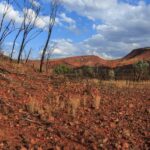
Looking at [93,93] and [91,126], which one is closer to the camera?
[91,126]

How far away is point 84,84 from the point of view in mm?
19484

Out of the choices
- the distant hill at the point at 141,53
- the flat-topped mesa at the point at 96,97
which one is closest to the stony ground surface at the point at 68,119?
the flat-topped mesa at the point at 96,97

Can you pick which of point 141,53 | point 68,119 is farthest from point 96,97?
point 141,53

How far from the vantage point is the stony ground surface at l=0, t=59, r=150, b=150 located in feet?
41.7

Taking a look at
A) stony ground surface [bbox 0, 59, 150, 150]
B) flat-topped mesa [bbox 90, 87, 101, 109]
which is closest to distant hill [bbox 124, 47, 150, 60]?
flat-topped mesa [bbox 90, 87, 101, 109]

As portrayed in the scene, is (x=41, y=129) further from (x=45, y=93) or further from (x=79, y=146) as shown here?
(x=45, y=93)

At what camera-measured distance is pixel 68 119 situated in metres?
14.4

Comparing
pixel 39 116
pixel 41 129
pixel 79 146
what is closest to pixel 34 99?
pixel 39 116

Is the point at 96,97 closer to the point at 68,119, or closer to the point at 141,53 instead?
the point at 68,119

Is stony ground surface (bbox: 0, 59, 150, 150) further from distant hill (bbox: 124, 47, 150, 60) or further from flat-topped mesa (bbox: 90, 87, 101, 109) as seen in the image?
distant hill (bbox: 124, 47, 150, 60)

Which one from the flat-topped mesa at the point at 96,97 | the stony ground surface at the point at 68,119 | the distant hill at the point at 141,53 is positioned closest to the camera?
the stony ground surface at the point at 68,119

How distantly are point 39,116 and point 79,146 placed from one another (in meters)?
2.17

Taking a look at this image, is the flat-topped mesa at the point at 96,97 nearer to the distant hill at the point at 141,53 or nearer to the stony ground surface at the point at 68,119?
the stony ground surface at the point at 68,119

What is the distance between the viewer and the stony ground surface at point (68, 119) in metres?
12.7
